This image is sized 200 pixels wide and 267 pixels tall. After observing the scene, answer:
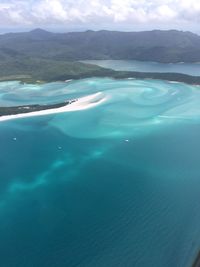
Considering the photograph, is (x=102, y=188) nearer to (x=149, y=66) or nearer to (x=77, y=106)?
(x=77, y=106)

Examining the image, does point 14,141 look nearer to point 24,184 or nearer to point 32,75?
point 24,184

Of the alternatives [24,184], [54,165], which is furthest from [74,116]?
[24,184]

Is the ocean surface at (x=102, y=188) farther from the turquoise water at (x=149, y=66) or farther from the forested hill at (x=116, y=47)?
the forested hill at (x=116, y=47)

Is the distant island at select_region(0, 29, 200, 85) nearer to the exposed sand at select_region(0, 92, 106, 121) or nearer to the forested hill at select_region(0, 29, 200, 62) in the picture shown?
the forested hill at select_region(0, 29, 200, 62)

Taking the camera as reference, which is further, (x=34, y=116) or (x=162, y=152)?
(x=34, y=116)

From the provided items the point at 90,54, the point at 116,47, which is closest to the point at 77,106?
the point at 90,54

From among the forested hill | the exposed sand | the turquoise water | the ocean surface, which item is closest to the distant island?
the forested hill

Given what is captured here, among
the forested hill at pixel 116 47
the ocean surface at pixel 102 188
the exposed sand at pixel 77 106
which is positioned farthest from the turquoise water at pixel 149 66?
the ocean surface at pixel 102 188
